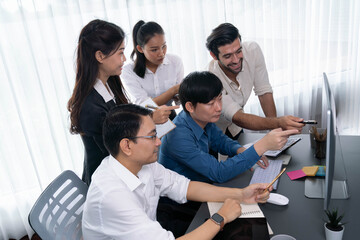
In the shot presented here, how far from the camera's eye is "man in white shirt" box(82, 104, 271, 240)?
1168 mm

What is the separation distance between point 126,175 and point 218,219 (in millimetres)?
410

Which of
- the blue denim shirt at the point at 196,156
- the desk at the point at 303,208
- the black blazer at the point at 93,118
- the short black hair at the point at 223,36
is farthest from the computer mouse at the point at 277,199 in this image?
the short black hair at the point at 223,36

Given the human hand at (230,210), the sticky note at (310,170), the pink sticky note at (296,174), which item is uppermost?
the human hand at (230,210)

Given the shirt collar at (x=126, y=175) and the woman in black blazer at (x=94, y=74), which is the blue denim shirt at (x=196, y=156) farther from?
the shirt collar at (x=126, y=175)

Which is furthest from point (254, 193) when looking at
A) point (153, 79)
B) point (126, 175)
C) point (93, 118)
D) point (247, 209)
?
point (153, 79)

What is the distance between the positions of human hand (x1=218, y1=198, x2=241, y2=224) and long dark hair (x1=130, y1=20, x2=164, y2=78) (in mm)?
1331

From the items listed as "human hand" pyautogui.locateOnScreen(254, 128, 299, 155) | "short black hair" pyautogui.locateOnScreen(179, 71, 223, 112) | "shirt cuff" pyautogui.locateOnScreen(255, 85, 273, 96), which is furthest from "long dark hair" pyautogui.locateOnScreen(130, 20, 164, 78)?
"human hand" pyautogui.locateOnScreen(254, 128, 299, 155)

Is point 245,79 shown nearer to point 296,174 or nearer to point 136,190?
point 296,174

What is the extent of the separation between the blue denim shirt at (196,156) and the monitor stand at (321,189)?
274mm

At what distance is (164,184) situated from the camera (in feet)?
5.05

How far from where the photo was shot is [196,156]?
1679 millimetres

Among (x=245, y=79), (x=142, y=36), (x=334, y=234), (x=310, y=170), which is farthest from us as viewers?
(x=245, y=79)

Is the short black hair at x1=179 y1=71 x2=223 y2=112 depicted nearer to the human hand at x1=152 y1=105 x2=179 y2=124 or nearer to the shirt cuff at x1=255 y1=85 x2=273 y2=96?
the human hand at x1=152 y1=105 x2=179 y2=124

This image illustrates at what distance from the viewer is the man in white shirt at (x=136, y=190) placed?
1.17 metres
